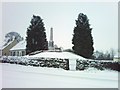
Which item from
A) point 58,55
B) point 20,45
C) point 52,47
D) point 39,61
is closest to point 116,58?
point 58,55

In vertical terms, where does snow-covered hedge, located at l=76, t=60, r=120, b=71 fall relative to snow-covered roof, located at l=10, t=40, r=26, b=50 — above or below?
below

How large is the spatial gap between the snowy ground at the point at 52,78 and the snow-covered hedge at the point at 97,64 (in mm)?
60

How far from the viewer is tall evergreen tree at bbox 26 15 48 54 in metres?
3.23

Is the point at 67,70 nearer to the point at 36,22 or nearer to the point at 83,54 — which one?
the point at 83,54

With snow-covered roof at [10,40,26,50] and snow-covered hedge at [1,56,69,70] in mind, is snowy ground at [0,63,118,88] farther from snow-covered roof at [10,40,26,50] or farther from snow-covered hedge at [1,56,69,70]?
snow-covered roof at [10,40,26,50]

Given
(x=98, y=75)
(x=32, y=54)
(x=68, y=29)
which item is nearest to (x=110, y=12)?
(x=68, y=29)

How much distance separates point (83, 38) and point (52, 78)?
796 mm

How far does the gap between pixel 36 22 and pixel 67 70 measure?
2.96 ft

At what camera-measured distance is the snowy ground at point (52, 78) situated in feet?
9.86

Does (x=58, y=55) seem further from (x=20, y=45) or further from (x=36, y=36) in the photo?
(x=20, y=45)

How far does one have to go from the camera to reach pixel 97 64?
3.04 m

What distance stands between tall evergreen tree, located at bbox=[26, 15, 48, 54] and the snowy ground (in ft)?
1.07

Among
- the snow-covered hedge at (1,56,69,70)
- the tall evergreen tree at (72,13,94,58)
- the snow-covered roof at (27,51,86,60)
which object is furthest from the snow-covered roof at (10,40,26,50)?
the tall evergreen tree at (72,13,94,58)

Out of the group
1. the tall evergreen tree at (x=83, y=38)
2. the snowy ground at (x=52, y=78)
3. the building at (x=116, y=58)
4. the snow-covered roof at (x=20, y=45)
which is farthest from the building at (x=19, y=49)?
the building at (x=116, y=58)
